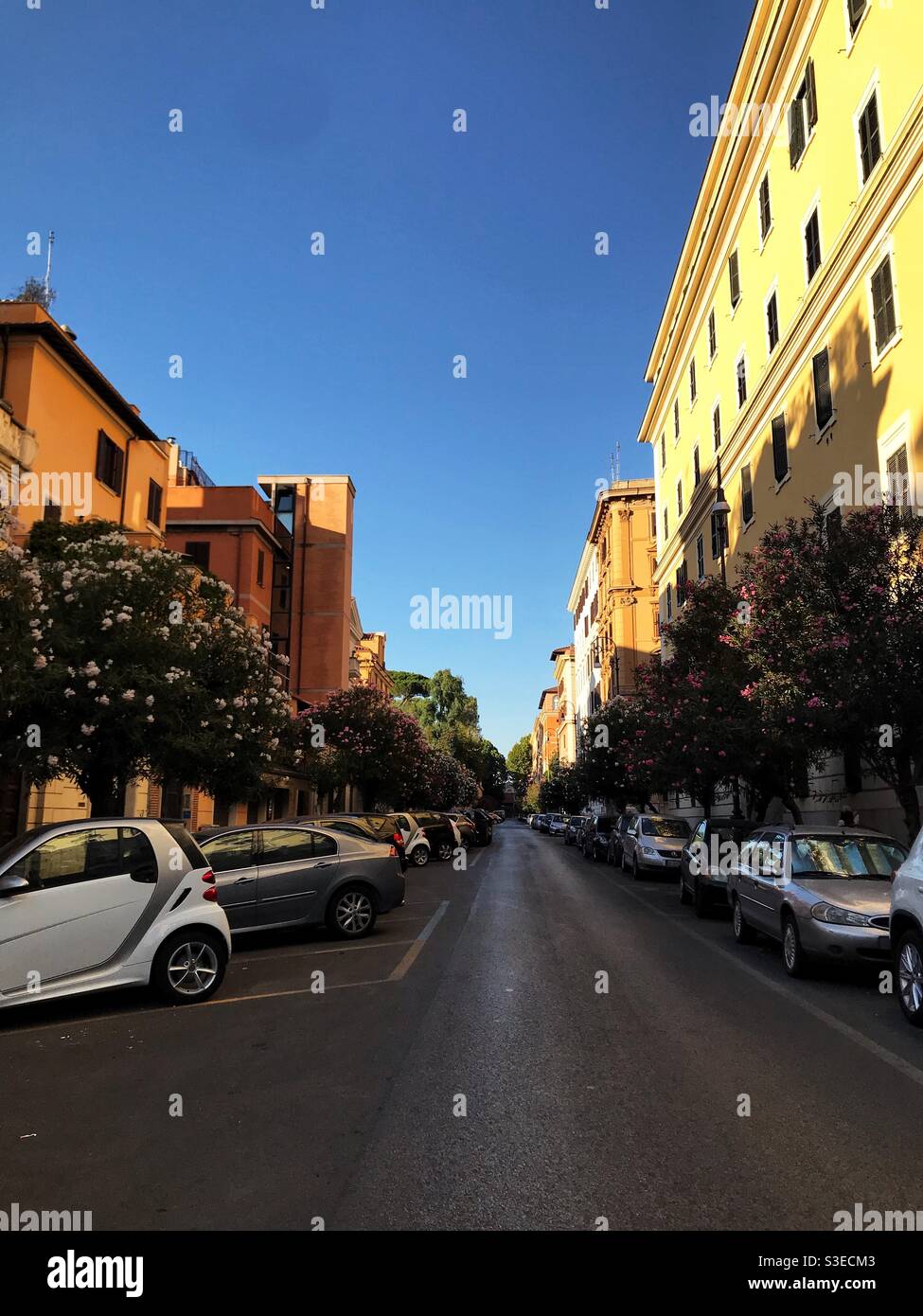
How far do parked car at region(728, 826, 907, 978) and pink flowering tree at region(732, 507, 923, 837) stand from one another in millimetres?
2798

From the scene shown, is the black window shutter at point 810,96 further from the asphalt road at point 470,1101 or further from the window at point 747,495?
the asphalt road at point 470,1101

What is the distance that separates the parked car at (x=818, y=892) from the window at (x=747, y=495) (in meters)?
19.2

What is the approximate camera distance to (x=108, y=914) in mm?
8086

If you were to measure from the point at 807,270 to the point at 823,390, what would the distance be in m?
3.50

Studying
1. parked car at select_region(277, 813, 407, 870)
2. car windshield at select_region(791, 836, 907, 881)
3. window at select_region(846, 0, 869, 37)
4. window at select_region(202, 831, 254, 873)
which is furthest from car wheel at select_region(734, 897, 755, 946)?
window at select_region(846, 0, 869, 37)

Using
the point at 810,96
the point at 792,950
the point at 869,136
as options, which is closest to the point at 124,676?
the point at 792,950

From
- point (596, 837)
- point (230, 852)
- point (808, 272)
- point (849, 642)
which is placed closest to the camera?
point (230, 852)

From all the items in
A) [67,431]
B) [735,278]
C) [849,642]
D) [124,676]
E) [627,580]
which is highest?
[735,278]

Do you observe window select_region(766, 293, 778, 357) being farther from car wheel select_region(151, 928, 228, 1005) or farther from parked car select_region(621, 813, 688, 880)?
car wheel select_region(151, 928, 228, 1005)

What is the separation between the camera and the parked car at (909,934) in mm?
7789

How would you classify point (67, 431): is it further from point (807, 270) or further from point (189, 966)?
point (807, 270)

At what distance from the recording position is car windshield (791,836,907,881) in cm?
1063
